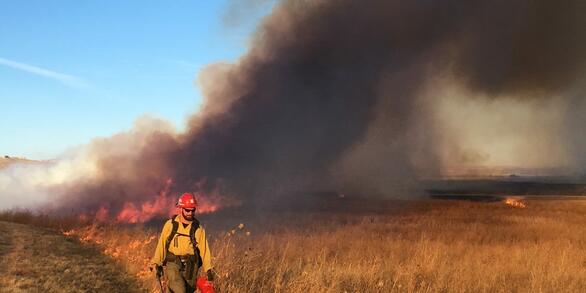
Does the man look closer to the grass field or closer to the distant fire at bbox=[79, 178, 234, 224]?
the grass field

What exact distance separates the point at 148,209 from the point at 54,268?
19.7 metres

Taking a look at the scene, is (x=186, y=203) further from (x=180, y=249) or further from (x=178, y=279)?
(x=178, y=279)

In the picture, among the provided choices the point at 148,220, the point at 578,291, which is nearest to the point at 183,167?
the point at 148,220

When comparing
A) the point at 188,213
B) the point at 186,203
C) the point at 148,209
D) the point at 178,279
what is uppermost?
the point at 186,203

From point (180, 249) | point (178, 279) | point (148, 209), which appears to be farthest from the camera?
point (148, 209)

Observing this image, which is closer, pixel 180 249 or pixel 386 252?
pixel 180 249

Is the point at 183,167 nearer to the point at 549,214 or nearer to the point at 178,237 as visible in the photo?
the point at 549,214

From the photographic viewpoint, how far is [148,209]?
103 ft

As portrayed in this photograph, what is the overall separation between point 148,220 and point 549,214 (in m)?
26.8

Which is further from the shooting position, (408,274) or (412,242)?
(412,242)

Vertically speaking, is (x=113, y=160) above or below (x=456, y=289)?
above

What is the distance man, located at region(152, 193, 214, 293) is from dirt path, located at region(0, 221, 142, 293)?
4.27 meters

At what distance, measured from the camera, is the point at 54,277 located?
1107 centimetres

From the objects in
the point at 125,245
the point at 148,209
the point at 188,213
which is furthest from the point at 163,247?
the point at 148,209
